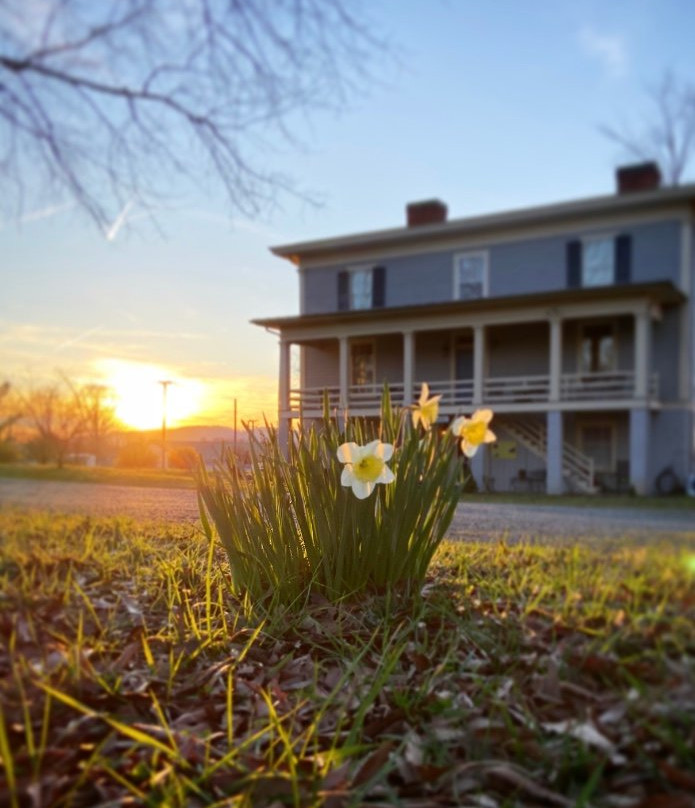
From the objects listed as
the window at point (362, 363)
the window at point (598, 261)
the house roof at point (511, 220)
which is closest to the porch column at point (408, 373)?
the window at point (362, 363)

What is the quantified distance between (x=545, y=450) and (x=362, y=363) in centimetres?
61

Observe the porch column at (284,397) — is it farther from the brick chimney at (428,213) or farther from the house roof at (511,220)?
the brick chimney at (428,213)

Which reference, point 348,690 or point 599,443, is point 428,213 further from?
point 348,690

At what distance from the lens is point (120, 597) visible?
87 cm

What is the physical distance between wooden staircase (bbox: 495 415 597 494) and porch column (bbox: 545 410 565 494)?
0.9 inches

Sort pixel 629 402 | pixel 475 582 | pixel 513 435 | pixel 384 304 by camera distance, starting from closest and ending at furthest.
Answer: pixel 475 582 < pixel 629 402 < pixel 513 435 < pixel 384 304

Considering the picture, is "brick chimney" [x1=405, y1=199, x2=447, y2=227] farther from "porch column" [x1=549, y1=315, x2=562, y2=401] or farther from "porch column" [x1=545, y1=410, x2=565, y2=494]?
"porch column" [x1=545, y1=410, x2=565, y2=494]

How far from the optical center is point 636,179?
91cm

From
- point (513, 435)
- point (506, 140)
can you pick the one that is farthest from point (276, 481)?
point (513, 435)

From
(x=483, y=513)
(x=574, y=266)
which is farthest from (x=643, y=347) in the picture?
(x=483, y=513)

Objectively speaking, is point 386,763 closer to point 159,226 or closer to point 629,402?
point 159,226

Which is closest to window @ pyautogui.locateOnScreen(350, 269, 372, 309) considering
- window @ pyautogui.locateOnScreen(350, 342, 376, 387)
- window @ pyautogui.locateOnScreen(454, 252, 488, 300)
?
window @ pyautogui.locateOnScreen(350, 342, 376, 387)

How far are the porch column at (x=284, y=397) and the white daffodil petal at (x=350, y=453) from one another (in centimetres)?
20

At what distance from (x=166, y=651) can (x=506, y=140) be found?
2.85ft
